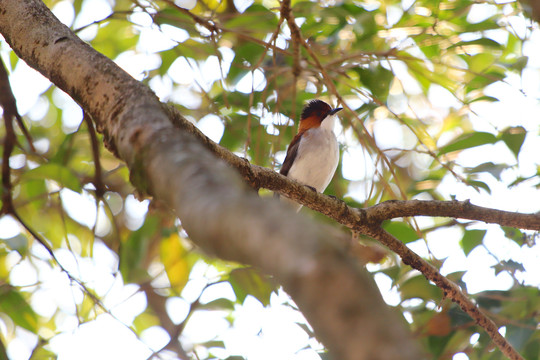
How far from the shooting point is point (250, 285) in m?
3.31

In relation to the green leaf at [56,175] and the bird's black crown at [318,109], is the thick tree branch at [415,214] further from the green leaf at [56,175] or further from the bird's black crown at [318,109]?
the bird's black crown at [318,109]

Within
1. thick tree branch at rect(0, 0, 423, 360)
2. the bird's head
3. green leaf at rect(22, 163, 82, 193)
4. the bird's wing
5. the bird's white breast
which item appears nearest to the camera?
thick tree branch at rect(0, 0, 423, 360)

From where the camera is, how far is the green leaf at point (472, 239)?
132 inches

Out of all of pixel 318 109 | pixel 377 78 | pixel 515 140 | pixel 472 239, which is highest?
pixel 318 109

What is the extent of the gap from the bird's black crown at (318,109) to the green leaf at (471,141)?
111 inches

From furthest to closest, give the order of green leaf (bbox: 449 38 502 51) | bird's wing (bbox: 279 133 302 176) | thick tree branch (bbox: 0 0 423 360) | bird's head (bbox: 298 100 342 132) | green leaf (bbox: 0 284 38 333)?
bird's head (bbox: 298 100 342 132)
bird's wing (bbox: 279 133 302 176)
green leaf (bbox: 449 38 502 51)
green leaf (bbox: 0 284 38 333)
thick tree branch (bbox: 0 0 423 360)

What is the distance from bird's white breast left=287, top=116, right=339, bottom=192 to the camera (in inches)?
205

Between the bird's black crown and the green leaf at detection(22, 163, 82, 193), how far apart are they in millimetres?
3393

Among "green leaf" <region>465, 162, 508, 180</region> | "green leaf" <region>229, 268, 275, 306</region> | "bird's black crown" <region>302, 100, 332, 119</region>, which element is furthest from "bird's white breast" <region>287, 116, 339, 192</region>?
"green leaf" <region>229, 268, 275, 306</region>

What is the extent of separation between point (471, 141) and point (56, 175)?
2.67 meters

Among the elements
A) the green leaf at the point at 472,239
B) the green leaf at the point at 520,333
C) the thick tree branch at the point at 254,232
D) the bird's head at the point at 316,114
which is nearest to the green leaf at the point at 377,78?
the green leaf at the point at 472,239

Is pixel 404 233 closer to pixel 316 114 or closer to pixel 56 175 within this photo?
pixel 56 175

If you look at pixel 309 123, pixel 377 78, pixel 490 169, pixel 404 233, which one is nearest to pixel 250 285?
pixel 404 233

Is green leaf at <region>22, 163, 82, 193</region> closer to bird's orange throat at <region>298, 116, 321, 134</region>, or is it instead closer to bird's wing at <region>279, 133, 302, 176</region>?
bird's wing at <region>279, 133, 302, 176</region>
